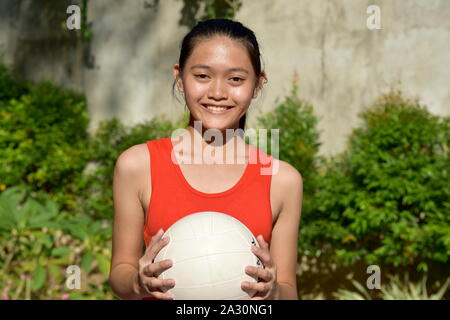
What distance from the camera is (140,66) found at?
8.29 metres

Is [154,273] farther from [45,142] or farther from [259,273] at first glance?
[45,142]

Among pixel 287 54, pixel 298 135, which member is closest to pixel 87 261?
pixel 298 135

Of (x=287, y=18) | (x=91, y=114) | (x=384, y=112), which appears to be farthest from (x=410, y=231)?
(x=91, y=114)

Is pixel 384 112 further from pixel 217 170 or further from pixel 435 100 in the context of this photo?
pixel 217 170

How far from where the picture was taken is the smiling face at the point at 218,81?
6.55 feet

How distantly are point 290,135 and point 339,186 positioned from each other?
0.93m

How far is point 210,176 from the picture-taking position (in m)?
2.11

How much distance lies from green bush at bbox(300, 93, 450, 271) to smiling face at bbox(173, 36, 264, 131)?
4294 mm

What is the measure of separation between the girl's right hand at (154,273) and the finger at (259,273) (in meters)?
0.25

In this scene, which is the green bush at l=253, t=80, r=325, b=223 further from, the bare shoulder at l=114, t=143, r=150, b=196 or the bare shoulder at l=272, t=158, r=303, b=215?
the bare shoulder at l=114, t=143, r=150, b=196

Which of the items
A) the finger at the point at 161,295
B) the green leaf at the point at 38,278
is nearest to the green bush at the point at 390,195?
the green leaf at the point at 38,278

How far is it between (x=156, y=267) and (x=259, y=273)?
0.33m

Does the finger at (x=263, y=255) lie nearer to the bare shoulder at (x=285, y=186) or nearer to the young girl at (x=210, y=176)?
the young girl at (x=210, y=176)

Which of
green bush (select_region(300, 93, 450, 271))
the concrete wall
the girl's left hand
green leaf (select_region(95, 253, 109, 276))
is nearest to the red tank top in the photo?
the girl's left hand
